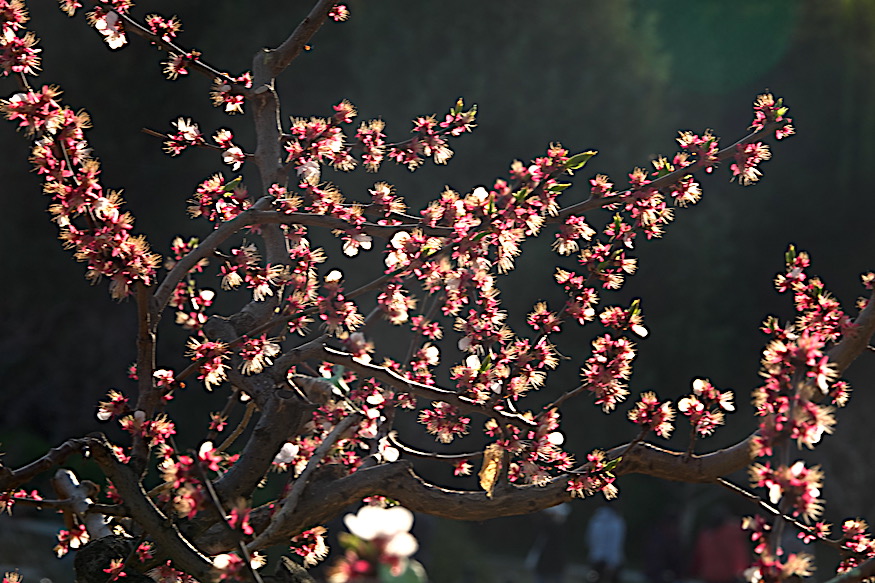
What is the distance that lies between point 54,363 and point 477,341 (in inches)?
560

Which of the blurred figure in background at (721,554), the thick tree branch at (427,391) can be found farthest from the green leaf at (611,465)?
the blurred figure in background at (721,554)

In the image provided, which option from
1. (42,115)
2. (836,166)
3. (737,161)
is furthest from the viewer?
(836,166)

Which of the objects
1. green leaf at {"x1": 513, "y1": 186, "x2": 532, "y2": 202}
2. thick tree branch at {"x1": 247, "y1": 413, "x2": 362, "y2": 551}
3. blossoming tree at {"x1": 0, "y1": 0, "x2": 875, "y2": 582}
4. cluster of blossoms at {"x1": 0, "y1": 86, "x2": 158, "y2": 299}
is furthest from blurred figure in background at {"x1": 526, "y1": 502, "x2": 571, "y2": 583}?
cluster of blossoms at {"x1": 0, "y1": 86, "x2": 158, "y2": 299}

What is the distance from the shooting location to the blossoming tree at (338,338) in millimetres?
3492

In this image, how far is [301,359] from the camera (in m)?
3.94

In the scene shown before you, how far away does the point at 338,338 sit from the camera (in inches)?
150

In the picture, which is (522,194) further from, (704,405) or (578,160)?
(704,405)

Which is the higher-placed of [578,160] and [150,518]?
[578,160]

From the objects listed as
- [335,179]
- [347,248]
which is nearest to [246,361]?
[347,248]

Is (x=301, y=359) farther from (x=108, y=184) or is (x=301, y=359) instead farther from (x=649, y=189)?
(x=108, y=184)

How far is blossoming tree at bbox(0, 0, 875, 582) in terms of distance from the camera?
11.5 feet

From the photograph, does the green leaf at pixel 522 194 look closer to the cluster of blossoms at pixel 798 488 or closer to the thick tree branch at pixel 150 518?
the cluster of blossoms at pixel 798 488

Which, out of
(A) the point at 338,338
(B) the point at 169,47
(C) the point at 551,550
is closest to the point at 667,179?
(A) the point at 338,338

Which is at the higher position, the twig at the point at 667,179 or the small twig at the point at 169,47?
the small twig at the point at 169,47
